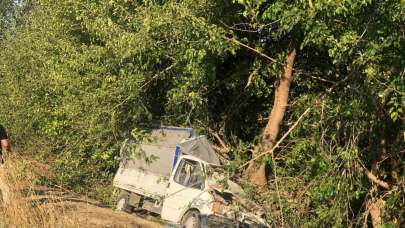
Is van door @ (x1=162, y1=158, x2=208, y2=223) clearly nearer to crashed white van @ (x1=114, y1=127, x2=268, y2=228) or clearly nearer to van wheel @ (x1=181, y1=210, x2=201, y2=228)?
crashed white van @ (x1=114, y1=127, x2=268, y2=228)

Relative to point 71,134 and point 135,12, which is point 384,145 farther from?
point 71,134

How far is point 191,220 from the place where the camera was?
1260 cm

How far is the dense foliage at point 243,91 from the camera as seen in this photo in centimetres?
916

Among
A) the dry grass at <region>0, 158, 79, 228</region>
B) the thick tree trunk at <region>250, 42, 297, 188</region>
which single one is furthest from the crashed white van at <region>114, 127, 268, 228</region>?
the dry grass at <region>0, 158, 79, 228</region>

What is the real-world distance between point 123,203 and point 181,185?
128 inches

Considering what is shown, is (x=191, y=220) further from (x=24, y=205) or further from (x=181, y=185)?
(x=24, y=205)

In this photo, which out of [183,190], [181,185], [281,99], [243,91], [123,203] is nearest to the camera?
[183,190]

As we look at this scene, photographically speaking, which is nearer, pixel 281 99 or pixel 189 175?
pixel 189 175

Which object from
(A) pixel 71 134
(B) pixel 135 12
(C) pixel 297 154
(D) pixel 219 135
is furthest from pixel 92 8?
(C) pixel 297 154

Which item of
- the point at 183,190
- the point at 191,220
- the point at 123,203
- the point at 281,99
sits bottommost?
the point at 123,203

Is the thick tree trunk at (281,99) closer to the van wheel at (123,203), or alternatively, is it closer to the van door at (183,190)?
the van door at (183,190)

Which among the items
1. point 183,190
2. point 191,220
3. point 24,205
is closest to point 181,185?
point 183,190

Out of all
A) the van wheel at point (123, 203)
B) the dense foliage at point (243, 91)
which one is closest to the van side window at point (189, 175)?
the dense foliage at point (243, 91)

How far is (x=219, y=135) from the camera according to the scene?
15.7m
